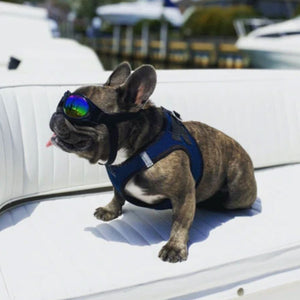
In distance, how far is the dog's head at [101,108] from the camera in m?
1.86

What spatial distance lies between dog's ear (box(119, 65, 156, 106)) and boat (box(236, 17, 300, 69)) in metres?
6.69

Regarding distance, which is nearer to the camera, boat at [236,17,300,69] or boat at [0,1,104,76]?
boat at [0,1,104,76]

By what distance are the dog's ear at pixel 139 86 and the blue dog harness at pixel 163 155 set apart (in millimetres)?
215

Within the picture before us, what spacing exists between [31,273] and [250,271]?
88 cm

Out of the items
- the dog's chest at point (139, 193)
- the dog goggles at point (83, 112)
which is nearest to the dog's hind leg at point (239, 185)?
the dog's chest at point (139, 193)

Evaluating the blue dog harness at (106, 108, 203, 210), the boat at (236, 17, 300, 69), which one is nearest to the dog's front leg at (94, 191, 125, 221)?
the blue dog harness at (106, 108, 203, 210)

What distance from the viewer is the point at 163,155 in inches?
78.7

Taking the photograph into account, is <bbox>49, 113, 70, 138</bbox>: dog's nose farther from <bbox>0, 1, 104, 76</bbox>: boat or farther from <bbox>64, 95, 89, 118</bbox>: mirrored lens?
<bbox>0, 1, 104, 76</bbox>: boat

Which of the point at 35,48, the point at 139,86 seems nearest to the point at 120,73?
the point at 139,86

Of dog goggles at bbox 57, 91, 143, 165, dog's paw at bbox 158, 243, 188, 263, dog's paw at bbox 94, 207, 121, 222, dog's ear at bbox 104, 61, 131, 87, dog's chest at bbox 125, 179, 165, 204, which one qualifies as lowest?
dog's paw at bbox 94, 207, 121, 222

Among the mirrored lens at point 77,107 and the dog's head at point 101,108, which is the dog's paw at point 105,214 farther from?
the mirrored lens at point 77,107

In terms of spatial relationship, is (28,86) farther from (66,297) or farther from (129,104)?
(66,297)

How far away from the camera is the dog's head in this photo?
1.86m

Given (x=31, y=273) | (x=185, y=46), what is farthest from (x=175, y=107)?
(x=185, y=46)
